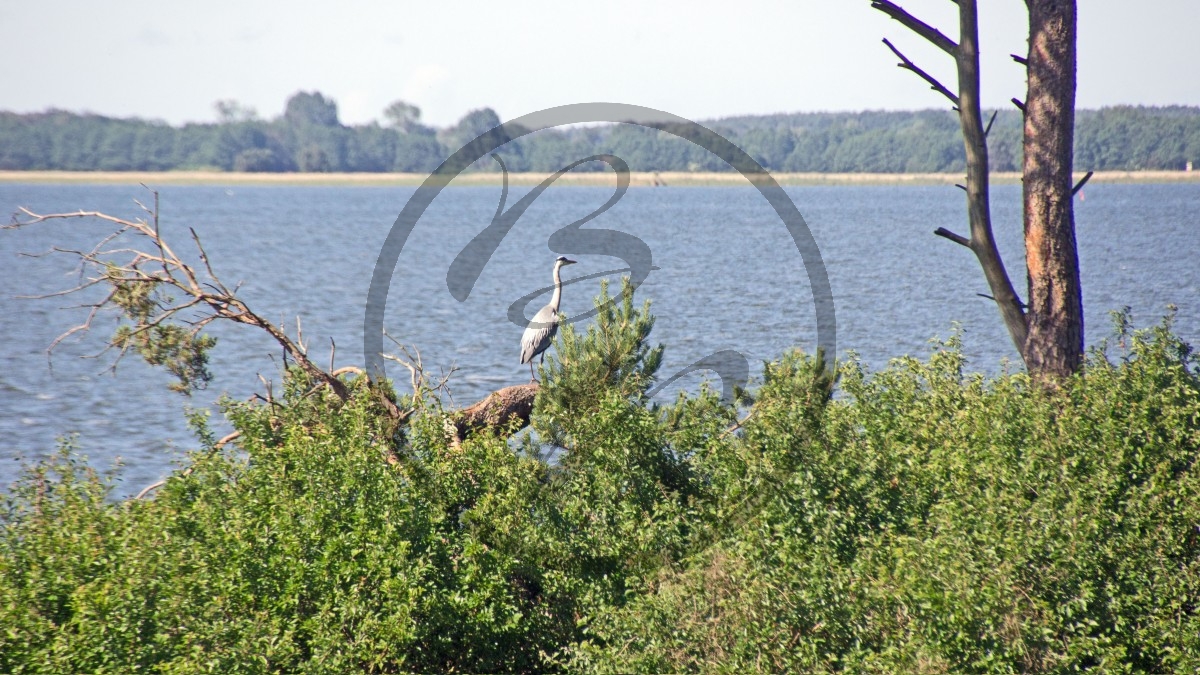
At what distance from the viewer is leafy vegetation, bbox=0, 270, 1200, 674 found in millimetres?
5492

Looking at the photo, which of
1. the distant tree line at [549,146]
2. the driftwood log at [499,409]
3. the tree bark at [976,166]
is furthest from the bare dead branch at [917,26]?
the distant tree line at [549,146]

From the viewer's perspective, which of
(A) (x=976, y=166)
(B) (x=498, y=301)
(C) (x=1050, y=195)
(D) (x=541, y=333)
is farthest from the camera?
(B) (x=498, y=301)

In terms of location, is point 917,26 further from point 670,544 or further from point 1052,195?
point 670,544

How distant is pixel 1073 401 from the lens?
24.2 feet

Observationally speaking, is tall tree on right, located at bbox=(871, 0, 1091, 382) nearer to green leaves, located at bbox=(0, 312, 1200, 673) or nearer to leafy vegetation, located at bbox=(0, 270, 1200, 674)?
green leaves, located at bbox=(0, 312, 1200, 673)

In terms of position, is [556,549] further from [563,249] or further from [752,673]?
[563,249]

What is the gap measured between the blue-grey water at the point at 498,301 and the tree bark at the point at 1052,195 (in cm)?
118

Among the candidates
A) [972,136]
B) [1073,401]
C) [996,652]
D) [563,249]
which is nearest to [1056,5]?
[972,136]

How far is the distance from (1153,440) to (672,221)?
3201 inches

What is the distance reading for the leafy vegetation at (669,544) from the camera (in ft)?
18.0

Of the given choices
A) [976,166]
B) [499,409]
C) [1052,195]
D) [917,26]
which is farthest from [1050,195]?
[499,409]

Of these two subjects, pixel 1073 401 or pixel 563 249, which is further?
pixel 563 249

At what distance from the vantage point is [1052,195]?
8.55 m

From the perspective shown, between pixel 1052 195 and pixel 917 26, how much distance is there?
175cm
